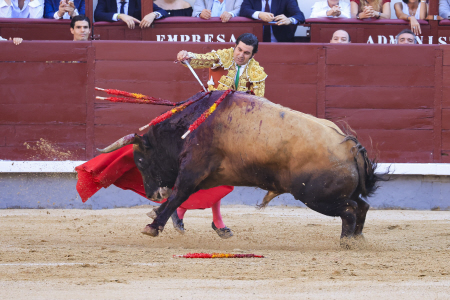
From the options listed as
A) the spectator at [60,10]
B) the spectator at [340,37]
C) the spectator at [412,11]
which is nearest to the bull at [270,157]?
the spectator at [340,37]

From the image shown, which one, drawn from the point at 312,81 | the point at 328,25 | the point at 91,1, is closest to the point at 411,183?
the point at 312,81

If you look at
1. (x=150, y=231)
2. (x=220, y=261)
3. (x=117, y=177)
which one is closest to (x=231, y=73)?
(x=117, y=177)

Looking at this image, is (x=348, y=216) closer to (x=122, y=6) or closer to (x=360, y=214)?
(x=360, y=214)

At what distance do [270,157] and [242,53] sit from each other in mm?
791

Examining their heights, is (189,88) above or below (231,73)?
below

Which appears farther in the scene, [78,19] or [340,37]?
[340,37]

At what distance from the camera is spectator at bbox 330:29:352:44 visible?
5871mm

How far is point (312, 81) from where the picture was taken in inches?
231

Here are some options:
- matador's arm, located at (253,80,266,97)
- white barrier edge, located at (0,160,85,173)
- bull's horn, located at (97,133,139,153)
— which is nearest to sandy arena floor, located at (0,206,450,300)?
bull's horn, located at (97,133,139,153)

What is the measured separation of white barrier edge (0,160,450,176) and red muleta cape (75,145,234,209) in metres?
1.66

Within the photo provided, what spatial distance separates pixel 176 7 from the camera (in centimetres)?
626

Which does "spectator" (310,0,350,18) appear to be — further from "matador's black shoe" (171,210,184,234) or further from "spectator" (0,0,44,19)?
"matador's black shoe" (171,210,184,234)

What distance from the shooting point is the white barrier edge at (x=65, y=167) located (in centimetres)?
568

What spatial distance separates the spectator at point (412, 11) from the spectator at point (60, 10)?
323cm
